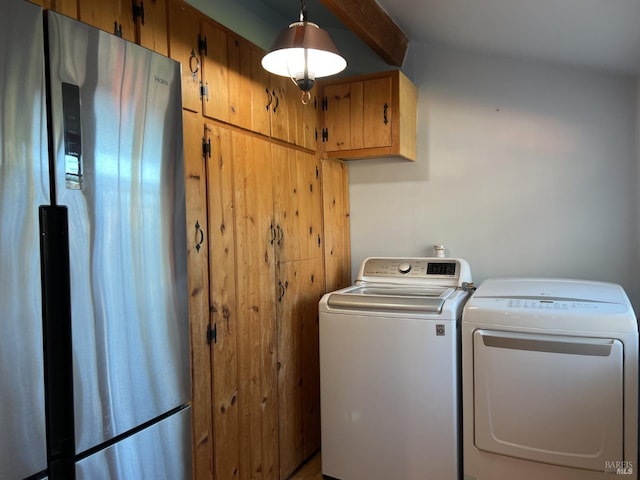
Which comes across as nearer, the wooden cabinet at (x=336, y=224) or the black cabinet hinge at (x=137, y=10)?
the black cabinet hinge at (x=137, y=10)

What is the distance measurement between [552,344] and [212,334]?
1413mm

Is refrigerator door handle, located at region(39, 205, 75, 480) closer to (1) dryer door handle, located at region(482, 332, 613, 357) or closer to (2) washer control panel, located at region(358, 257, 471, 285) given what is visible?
(1) dryer door handle, located at region(482, 332, 613, 357)

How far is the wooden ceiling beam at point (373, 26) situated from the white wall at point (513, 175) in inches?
9.8

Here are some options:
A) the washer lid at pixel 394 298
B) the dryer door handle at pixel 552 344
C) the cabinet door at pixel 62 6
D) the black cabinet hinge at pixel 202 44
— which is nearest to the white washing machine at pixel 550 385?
the dryer door handle at pixel 552 344

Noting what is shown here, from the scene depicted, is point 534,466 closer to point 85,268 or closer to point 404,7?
point 85,268

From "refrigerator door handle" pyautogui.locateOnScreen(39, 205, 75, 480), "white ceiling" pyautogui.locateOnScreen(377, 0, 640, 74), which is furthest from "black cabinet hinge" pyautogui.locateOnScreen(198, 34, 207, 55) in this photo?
"refrigerator door handle" pyautogui.locateOnScreen(39, 205, 75, 480)

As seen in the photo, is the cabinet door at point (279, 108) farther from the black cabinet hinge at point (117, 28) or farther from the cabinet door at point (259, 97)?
the black cabinet hinge at point (117, 28)

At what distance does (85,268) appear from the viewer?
3.59 ft

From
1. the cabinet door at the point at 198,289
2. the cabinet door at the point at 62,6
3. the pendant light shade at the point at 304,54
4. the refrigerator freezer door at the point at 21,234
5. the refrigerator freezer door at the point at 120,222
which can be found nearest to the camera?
the refrigerator freezer door at the point at 21,234

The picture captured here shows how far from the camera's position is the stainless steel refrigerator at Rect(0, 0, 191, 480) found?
3.19 feet

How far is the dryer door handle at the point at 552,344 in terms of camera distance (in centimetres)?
187

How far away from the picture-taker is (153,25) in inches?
63.0

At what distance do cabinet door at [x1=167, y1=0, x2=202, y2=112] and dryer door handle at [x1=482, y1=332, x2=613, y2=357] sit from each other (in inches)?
62.6

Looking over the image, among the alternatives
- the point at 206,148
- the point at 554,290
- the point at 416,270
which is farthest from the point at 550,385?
the point at 206,148
